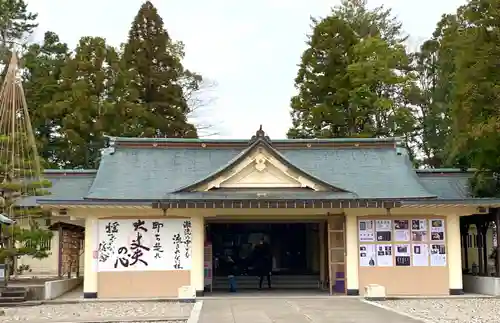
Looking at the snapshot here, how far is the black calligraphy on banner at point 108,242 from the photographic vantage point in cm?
1786

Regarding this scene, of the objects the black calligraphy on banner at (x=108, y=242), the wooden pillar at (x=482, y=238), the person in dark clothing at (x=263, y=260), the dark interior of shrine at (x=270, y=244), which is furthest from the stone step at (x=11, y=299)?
the wooden pillar at (x=482, y=238)

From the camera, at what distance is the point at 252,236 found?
2522cm

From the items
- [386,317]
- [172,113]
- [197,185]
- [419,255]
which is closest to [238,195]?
[197,185]

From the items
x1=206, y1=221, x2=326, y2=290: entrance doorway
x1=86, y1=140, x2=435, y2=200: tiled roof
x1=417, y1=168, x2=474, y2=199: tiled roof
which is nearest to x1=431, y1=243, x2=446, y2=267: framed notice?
x1=86, y1=140, x2=435, y2=200: tiled roof

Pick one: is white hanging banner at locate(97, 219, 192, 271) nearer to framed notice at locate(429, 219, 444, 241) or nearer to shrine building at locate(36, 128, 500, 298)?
shrine building at locate(36, 128, 500, 298)

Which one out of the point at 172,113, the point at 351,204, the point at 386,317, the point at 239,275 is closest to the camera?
the point at 386,317

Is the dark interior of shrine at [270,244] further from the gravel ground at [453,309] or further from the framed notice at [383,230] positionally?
the gravel ground at [453,309]

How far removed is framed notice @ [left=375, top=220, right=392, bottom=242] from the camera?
18.2 metres

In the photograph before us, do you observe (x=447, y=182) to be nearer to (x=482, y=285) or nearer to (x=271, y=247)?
(x=482, y=285)

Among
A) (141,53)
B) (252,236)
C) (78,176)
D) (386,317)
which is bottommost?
(386,317)

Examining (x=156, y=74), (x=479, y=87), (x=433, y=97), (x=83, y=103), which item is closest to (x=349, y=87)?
(x=433, y=97)

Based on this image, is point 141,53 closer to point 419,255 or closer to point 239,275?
point 239,275

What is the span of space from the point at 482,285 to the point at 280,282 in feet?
24.1

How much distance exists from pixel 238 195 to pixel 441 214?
613 centimetres
